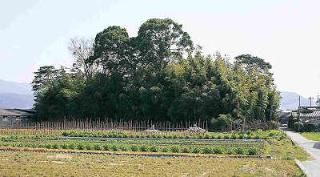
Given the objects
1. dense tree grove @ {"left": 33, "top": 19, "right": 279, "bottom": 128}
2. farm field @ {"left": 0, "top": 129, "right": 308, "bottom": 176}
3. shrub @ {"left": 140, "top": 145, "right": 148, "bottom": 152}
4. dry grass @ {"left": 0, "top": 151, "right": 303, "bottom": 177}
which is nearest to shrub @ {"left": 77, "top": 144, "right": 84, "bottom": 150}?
farm field @ {"left": 0, "top": 129, "right": 308, "bottom": 176}

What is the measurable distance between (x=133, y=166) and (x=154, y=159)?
2.87 metres

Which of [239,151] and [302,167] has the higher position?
[239,151]

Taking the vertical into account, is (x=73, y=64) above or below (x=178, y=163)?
above

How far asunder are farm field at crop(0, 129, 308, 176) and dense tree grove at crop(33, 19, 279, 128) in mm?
13853

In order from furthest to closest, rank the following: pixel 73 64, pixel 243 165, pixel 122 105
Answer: pixel 73 64 < pixel 122 105 < pixel 243 165

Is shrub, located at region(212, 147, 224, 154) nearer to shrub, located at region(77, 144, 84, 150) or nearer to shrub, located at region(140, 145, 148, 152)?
shrub, located at region(140, 145, 148, 152)

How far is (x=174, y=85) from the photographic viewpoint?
173 feet

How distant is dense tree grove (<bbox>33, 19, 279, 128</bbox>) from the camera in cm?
5003

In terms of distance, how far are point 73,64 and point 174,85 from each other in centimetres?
2115

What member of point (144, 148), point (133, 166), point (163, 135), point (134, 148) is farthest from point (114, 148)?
point (163, 135)

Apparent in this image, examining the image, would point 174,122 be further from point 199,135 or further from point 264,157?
point 264,157

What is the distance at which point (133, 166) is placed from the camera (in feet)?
69.8

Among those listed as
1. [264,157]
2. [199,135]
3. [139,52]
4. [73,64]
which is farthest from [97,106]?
[264,157]

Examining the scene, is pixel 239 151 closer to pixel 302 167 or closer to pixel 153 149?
pixel 153 149
